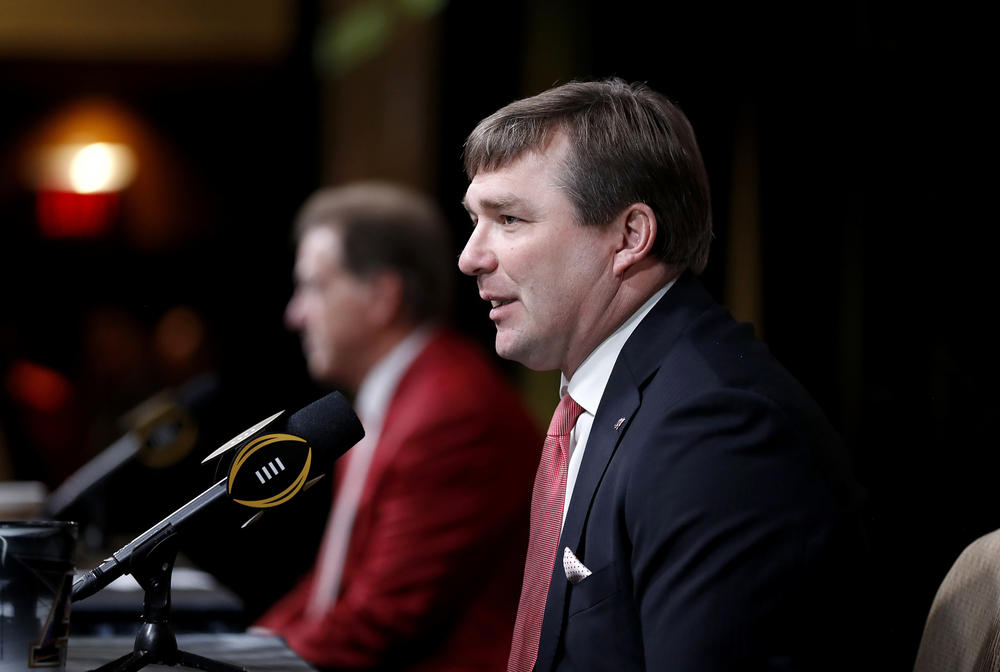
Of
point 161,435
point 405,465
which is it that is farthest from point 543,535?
point 161,435

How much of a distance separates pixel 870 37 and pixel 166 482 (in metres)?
2.47

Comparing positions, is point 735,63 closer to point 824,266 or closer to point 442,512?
point 824,266

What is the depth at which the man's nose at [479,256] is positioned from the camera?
4.82ft

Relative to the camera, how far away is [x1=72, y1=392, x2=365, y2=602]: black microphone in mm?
1218

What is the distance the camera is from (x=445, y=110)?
456cm

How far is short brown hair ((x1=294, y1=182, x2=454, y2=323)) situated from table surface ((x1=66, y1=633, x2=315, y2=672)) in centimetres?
143

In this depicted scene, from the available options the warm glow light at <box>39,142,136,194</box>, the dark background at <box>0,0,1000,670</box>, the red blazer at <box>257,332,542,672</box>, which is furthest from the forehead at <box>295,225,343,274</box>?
the warm glow light at <box>39,142,136,194</box>

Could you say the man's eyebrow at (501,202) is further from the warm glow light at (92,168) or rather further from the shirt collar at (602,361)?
the warm glow light at (92,168)

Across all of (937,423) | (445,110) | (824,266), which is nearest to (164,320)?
(445,110)

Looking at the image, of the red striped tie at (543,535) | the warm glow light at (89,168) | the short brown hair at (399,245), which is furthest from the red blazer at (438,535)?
the warm glow light at (89,168)

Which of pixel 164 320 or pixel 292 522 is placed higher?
pixel 164 320

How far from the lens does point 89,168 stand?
5.50 meters

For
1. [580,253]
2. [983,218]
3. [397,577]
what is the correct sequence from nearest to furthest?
[580,253], [983,218], [397,577]

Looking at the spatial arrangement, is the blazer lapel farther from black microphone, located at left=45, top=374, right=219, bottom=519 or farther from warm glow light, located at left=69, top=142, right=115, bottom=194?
warm glow light, located at left=69, top=142, right=115, bottom=194
